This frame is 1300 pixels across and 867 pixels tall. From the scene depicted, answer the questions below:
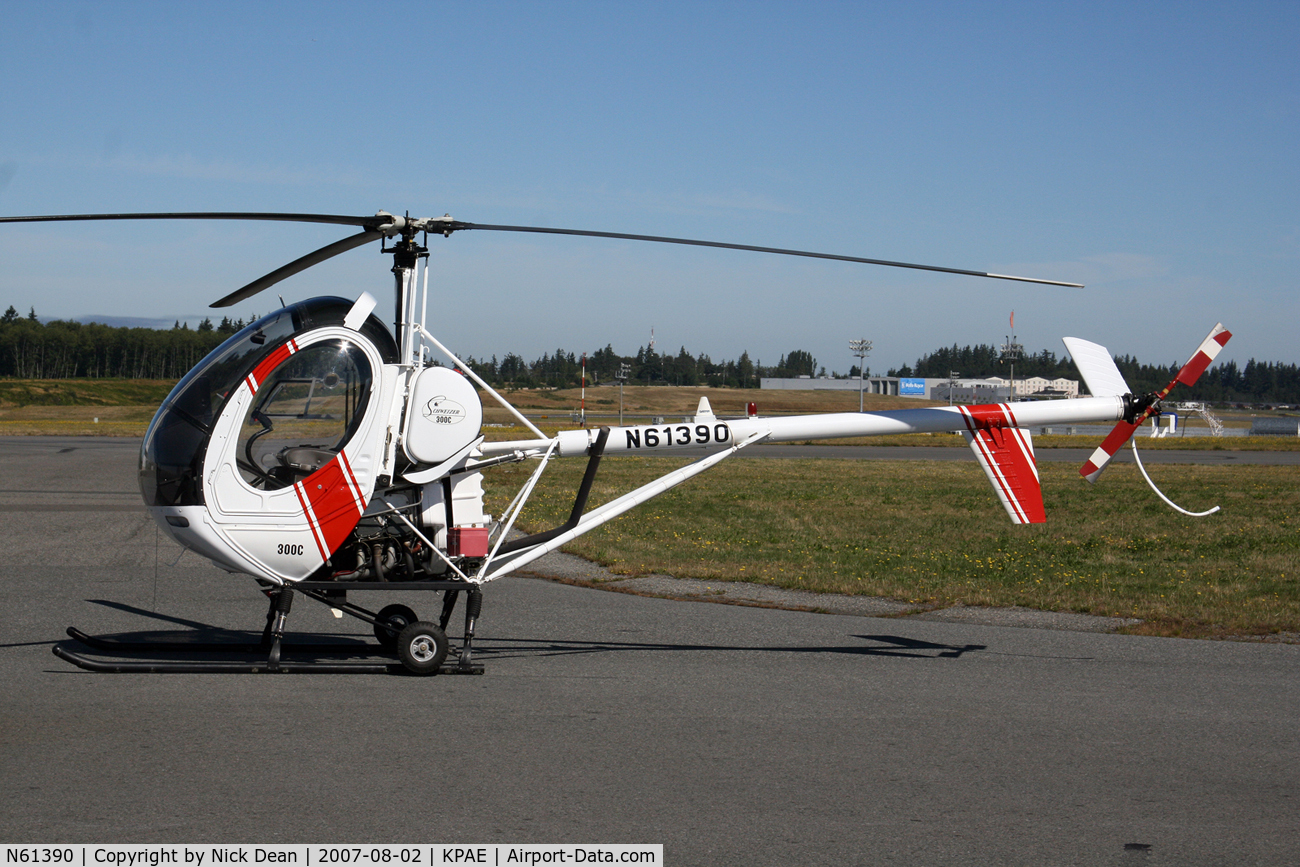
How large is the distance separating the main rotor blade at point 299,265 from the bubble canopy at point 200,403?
218 millimetres

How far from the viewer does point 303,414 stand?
6.99 metres

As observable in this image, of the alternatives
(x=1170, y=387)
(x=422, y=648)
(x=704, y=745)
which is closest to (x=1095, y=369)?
(x=1170, y=387)

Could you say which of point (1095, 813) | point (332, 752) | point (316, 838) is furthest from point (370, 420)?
point (1095, 813)

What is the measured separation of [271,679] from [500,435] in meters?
43.1

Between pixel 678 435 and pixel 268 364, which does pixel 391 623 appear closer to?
pixel 268 364

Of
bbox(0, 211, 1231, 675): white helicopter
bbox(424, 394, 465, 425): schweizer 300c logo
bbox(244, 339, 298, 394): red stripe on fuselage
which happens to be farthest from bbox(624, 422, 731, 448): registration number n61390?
bbox(244, 339, 298, 394): red stripe on fuselage

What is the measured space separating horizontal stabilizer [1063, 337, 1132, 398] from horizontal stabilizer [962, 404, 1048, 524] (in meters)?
0.70

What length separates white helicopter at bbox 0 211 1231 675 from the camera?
677 cm

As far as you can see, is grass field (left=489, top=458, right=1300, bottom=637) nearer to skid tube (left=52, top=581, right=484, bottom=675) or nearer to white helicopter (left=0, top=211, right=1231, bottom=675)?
white helicopter (left=0, top=211, right=1231, bottom=675)

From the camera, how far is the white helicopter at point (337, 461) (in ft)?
22.2

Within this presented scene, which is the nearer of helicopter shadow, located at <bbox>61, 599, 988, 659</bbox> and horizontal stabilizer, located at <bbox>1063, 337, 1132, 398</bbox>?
helicopter shadow, located at <bbox>61, 599, 988, 659</bbox>

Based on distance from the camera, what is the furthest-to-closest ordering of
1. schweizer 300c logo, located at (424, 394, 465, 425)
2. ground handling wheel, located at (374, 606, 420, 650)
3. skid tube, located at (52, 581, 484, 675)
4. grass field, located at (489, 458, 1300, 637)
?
1. grass field, located at (489, 458, 1300, 637)
2. ground handling wheel, located at (374, 606, 420, 650)
3. schweizer 300c logo, located at (424, 394, 465, 425)
4. skid tube, located at (52, 581, 484, 675)

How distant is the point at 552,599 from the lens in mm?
10250

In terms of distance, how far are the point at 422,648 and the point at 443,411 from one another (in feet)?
5.43
